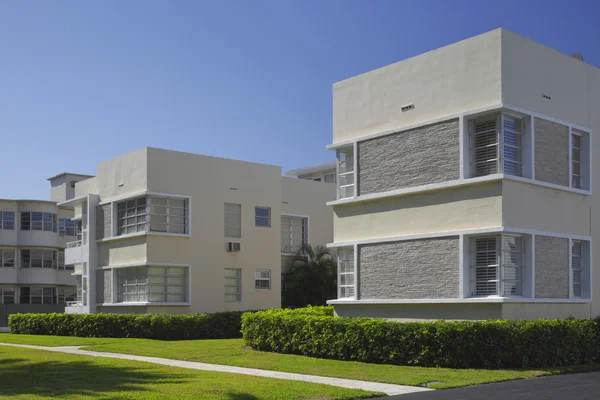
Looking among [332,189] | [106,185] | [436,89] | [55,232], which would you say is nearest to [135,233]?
[106,185]

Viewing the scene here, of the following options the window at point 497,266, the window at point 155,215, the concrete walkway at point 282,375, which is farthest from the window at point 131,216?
the window at point 497,266

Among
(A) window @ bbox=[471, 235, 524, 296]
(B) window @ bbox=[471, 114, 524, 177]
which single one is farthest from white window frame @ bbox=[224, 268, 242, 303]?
(B) window @ bbox=[471, 114, 524, 177]

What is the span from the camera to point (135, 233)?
3170 cm

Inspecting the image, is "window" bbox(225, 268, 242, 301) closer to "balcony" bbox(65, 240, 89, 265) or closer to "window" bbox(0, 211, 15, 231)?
"balcony" bbox(65, 240, 89, 265)

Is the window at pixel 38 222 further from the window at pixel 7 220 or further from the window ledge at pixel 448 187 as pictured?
the window ledge at pixel 448 187

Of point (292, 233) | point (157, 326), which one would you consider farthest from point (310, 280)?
point (157, 326)

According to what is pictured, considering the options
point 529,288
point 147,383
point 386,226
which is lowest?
point 147,383

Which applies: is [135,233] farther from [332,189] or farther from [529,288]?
[529,288]

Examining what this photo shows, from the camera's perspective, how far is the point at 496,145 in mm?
18891

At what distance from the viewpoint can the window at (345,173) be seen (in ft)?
74.7

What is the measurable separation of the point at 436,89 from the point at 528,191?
12.0ft

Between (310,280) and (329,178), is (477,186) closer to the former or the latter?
(310,280)

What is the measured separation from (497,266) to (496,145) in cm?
298

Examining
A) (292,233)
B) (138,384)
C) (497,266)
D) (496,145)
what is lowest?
(138,384)
